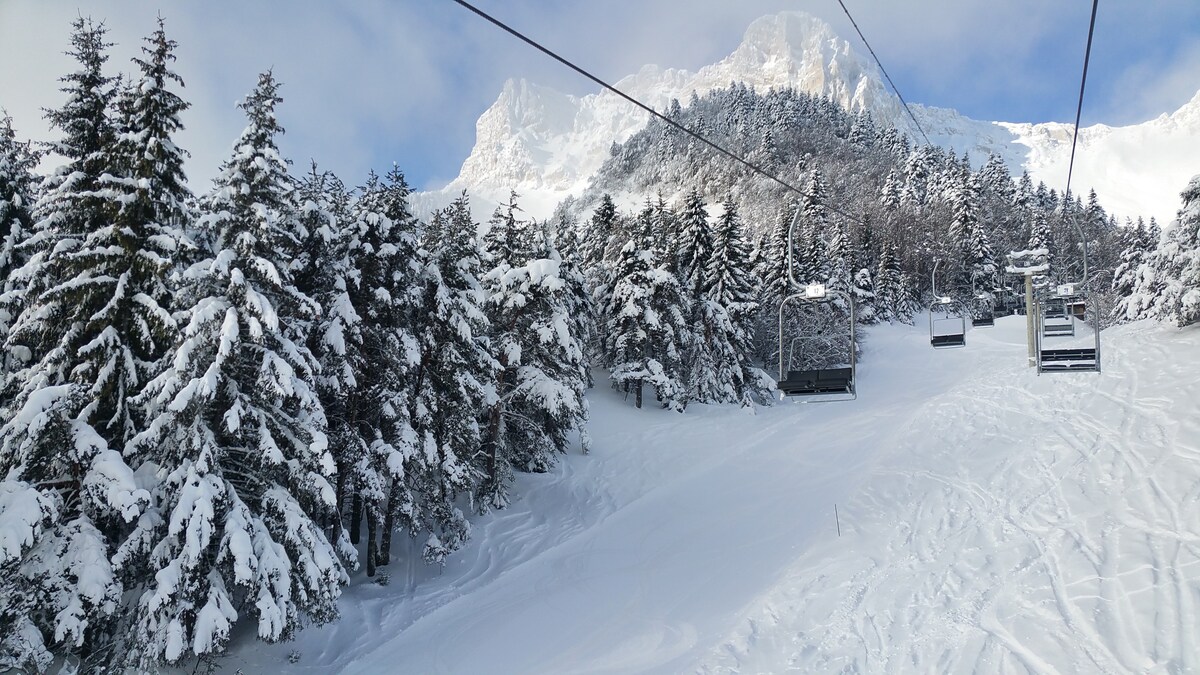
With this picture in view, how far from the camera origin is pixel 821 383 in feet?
52.4

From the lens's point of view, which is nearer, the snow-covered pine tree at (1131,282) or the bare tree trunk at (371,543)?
the bare tree trunk at (371,543)

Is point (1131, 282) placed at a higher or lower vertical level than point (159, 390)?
higher

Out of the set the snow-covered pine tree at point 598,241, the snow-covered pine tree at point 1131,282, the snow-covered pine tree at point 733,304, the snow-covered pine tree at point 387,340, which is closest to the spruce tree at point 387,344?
the snow-covered pine tree at point 387,340

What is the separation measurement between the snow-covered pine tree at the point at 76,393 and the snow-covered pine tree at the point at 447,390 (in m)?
7.26

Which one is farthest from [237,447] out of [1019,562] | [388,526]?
[1019,562]

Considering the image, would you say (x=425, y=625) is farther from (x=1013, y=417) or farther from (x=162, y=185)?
(x=1013, y=417)

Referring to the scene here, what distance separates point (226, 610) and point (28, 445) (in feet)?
14.3

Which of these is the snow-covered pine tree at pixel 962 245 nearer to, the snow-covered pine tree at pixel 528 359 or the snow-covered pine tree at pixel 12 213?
the snow-covered pine tree at pixel 528 359

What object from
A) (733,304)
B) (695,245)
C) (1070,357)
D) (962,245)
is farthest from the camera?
(962,245)

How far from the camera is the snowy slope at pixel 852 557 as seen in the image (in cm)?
1159

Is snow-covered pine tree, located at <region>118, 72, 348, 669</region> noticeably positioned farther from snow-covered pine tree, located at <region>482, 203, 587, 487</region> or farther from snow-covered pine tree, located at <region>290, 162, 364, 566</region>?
snow-covered pine tree, located at <region>482, 203, 587, 487</region>

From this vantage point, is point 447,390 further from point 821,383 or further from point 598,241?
point 598,241

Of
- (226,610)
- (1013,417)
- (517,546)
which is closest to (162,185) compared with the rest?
(226,610)

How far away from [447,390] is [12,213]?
11.1 meters
